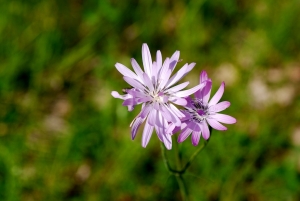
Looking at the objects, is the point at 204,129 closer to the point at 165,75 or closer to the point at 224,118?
the point at 224,118

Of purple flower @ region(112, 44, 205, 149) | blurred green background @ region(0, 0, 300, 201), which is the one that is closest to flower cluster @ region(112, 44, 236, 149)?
purple flower @ region(112, 44, 205, 149)

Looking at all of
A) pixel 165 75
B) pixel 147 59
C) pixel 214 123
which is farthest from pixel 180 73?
pixel 214 123

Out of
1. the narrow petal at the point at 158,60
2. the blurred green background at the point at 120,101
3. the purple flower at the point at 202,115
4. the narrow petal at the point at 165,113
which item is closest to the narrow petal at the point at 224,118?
the purple flower at the point at 202,115

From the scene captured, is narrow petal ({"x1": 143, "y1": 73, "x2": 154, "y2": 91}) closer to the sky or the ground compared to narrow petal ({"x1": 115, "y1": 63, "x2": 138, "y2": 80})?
closer to the ground

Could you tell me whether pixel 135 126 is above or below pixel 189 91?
below

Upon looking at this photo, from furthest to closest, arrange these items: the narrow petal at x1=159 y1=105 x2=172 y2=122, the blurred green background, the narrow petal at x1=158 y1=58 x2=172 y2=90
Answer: the blurred green background, the narrow petal at x1=158 y1=58 x2=172 y2=90, the narrow petal at x1=159 y1=105 x2=172 y2=122

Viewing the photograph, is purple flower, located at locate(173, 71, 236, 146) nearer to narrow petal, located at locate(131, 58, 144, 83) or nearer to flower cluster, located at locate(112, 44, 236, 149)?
flower cluster, located at locate(112, 44, 236, 149)
